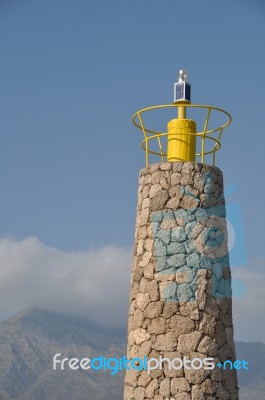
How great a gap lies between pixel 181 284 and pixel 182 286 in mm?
43

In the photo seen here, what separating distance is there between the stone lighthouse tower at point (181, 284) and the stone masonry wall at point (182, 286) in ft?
0.06

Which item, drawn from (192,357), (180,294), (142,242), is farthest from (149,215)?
(192,357)

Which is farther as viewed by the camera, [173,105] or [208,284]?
[173,105]

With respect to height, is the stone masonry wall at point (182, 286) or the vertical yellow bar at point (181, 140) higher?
the vertical yellow bar at point (181, 140)

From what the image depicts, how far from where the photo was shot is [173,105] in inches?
616

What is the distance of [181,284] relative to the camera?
1449cm

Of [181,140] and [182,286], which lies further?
[181,140]

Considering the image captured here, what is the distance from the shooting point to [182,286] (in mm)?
14477

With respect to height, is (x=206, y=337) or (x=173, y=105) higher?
(x=173, y=105)

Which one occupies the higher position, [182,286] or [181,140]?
[181,140]

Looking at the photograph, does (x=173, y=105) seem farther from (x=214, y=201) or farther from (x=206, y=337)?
(x=206, y=337)

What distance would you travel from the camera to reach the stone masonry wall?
14273 mm

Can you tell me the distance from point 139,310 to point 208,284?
58.2 inches

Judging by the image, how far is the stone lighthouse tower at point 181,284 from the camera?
14258mm
